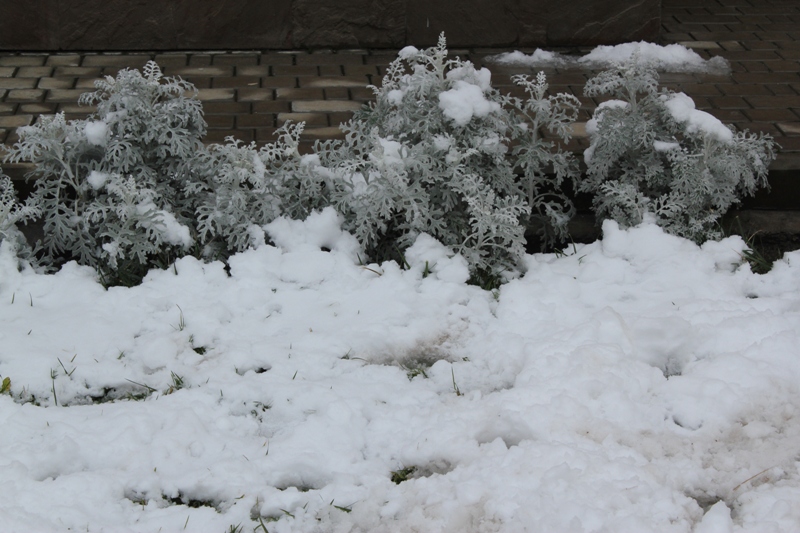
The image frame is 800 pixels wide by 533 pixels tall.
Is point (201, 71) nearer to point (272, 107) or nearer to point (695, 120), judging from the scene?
point (272, 107)

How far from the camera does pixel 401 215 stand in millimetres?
3850

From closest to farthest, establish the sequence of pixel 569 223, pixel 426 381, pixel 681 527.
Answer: pixel 681 527 < pixel 426 381 < pixel 569 223

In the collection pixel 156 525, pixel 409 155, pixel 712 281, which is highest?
pixel 409 155

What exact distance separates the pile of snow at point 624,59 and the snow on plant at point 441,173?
5.73 ft

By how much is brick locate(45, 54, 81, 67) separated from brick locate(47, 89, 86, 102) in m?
0.46

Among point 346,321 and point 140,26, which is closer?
point 346,321

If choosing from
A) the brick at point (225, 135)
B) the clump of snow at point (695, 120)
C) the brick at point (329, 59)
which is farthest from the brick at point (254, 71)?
the clump of snow at point (695, 120)

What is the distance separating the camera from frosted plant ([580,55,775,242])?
383cm

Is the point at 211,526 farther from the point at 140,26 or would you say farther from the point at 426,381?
the point at 140,26

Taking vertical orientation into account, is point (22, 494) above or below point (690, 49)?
below

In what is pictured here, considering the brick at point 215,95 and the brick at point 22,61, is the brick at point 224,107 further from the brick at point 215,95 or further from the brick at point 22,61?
the brick at point 22,61

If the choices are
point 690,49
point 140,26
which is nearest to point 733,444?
point 690,49

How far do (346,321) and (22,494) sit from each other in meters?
1.30

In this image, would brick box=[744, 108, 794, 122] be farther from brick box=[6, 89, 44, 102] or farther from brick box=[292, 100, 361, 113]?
brick box=[6, 89, 44, 102]
